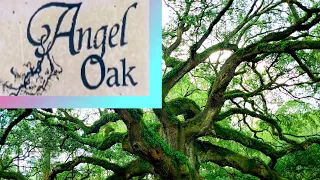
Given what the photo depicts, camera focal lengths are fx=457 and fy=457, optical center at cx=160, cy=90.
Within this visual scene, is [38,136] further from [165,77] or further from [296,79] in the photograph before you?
[296,79]

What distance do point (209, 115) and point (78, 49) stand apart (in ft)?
15.9

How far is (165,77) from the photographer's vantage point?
614 cm

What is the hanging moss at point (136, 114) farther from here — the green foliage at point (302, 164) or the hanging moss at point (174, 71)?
the green foliage at point (302, 164)

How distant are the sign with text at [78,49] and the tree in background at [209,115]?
333cm

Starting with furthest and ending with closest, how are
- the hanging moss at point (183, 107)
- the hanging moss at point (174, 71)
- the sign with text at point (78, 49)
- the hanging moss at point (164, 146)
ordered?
the hanging moss at point (183, 107) → the hanging moss at point (174, 71) → the hanging moss at point (164, 146) → the sign with text at point (78, 49)

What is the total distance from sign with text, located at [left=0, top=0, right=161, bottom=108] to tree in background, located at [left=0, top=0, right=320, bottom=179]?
3326 millimetres

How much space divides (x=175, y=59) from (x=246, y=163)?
184 centimetres

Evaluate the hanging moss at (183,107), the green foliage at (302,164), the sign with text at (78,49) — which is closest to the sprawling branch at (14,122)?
the hanging moss at (183,107)

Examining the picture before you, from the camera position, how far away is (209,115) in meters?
6.01

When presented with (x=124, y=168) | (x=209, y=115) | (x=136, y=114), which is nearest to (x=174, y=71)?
(x=209, y=115)

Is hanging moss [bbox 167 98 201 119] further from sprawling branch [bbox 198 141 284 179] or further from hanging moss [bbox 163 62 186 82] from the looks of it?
hanging moss [bbox 163 62 186 82]

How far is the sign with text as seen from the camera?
1222mm

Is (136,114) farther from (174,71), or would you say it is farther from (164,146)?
(174,71)

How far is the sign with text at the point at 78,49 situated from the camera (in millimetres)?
1222
